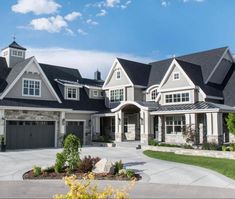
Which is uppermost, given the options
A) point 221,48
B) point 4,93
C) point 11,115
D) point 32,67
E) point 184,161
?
point 221,48

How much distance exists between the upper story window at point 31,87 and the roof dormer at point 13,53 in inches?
159

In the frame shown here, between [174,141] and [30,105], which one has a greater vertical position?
[30,105]

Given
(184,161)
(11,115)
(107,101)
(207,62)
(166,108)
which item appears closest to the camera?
(184,161)

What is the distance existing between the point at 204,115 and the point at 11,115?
53.9ft

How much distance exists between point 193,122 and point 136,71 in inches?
408

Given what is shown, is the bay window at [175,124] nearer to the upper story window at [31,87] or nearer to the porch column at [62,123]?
the porch column at [62,123]

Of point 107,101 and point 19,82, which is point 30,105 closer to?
point 19,82

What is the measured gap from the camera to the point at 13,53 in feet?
99.6

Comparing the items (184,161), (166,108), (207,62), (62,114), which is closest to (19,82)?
(62,114)

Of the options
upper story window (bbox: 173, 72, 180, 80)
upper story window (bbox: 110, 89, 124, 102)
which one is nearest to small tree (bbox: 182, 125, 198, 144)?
upper story window (bbox: 173, 72, 180, 80)

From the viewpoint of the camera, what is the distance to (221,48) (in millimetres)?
31328

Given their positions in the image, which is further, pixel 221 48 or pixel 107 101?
pixel 107 101

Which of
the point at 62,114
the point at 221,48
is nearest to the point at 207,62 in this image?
the point at 221,48

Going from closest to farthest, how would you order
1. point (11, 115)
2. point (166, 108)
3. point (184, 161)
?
point (184, 161), point (11, 115), point (166, 108)
